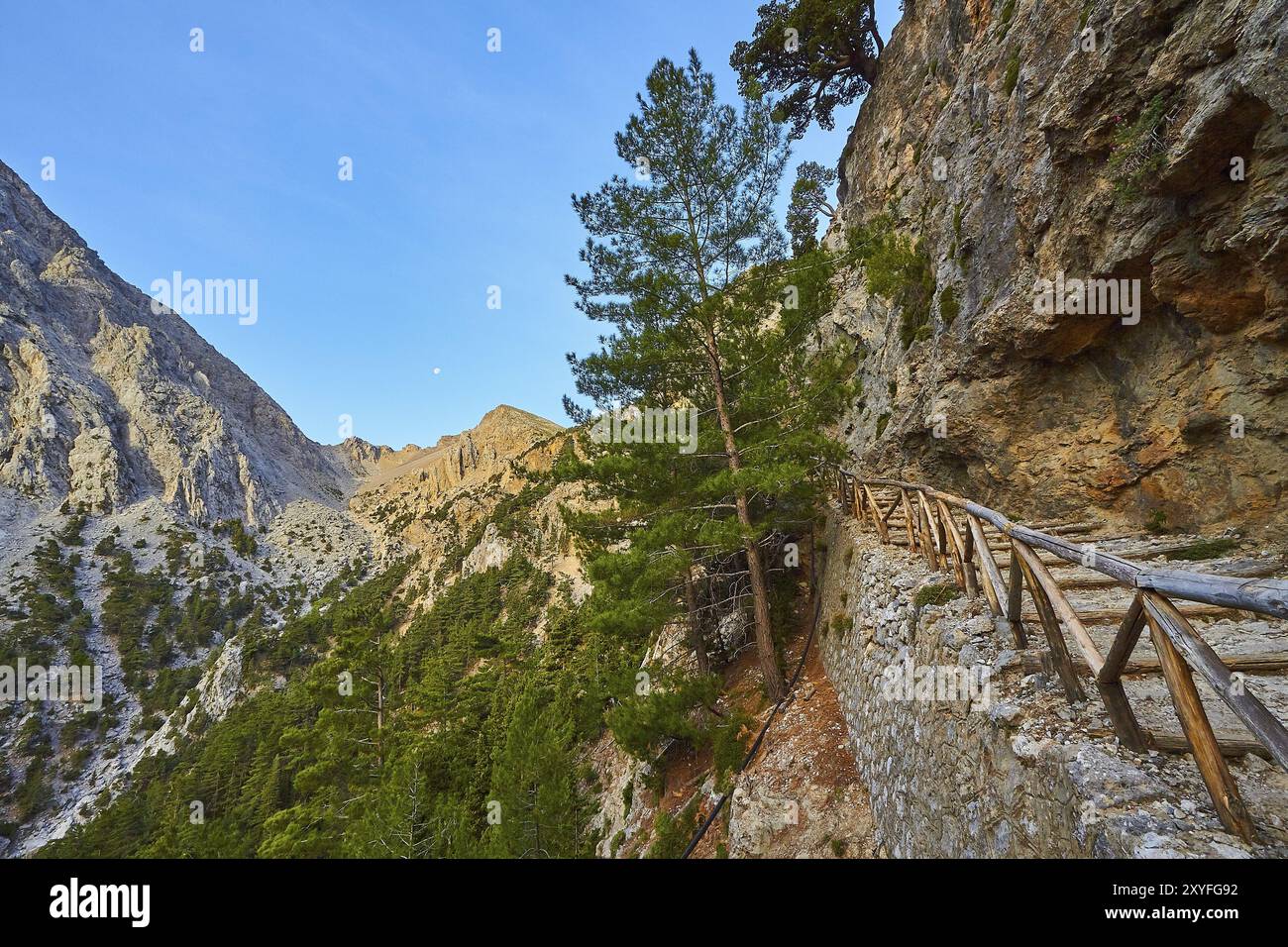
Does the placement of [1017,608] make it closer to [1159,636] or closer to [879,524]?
[1159,636]

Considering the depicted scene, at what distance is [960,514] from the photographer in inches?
353

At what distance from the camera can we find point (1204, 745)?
7.17 ft

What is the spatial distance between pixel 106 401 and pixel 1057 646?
15105 cm

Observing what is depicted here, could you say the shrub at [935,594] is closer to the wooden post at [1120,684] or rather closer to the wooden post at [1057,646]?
the wooden post at [1057,646]

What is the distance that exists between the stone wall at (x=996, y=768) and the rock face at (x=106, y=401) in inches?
5181

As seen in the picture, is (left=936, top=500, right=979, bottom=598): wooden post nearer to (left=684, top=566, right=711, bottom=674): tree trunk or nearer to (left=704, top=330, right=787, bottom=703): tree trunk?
(left=704, top=330, right=787, bottom=703): tree trunk

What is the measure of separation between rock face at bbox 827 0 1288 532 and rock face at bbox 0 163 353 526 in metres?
132

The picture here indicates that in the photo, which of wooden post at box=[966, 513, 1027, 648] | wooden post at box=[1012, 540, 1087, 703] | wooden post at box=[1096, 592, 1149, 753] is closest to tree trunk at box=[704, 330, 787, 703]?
wooden post at box=[966, 513, 1027, 648]

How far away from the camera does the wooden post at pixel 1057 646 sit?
335cm

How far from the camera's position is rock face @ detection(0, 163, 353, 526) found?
9156 centimetres

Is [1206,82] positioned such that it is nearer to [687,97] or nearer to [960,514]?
[960,514]

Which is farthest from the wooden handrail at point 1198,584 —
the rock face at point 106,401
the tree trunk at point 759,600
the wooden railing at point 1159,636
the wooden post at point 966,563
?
the rock face at point 106,401
